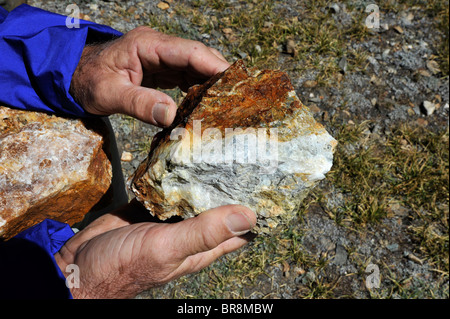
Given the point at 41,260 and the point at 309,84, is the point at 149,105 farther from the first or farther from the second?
the point at 309,84

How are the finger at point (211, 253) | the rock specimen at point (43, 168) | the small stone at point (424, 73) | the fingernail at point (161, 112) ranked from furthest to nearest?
the small stone at point (424, 73) → the finger at point (211, 253) → the rock specimen at point (43, 168) → the fingernail at point (161, 112)

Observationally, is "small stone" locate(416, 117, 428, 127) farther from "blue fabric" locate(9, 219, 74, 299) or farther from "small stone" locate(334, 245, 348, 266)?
"blue fabric" locate(9, 219, 74, 299)

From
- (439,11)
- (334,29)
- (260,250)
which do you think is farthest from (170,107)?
(439,11)

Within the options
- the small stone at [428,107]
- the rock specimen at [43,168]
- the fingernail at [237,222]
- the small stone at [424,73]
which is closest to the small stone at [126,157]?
the rock specimen at [43,168]

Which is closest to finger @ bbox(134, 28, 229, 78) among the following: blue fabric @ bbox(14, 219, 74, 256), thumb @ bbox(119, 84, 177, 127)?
thumb @ bbox(119, 84, 177, 127)

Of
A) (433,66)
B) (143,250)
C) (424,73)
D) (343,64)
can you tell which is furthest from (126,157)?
(433,66)

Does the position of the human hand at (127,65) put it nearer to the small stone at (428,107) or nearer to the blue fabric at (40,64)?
the blue fabric at (40,64)
